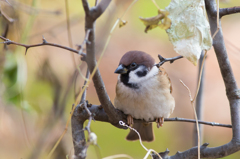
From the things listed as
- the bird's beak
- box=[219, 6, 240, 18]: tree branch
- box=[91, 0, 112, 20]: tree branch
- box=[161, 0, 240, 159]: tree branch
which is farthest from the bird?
box=[91, 0, 112, 20]: tree branch

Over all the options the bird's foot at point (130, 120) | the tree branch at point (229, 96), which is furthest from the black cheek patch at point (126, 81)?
the tree branch at point (229, 96)

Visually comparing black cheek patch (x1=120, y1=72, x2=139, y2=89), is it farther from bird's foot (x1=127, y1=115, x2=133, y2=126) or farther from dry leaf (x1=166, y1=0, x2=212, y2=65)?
dry leaf (x1=166, y1=0, x2=212, y2=65)

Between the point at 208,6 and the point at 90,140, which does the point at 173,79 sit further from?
the point at 90,140

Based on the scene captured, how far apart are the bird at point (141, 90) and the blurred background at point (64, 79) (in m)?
0.31

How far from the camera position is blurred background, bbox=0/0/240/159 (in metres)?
1.64

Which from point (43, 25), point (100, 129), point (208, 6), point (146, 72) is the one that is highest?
point (43, 25)

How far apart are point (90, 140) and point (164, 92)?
129cm

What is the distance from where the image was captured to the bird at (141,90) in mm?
2010

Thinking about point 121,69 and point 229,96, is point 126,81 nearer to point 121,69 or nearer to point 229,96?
point 121,69

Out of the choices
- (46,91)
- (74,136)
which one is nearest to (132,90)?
(46,91)

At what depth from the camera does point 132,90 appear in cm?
205

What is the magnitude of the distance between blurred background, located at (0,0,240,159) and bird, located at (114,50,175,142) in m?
0.31

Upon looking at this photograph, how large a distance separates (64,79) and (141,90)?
22.7 inches

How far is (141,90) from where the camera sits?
203 centimetres
